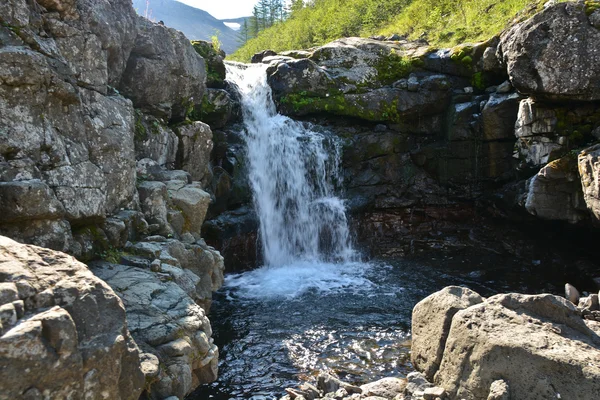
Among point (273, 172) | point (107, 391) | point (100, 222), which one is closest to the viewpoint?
point (107, 391)

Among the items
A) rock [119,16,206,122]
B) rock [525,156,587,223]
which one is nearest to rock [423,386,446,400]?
rock [119,16,206,122]

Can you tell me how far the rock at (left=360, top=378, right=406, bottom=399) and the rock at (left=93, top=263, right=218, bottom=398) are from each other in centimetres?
262

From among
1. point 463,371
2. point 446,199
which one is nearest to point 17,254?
point 463,371

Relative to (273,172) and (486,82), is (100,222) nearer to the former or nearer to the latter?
(273,172)

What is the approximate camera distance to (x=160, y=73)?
1168 cm

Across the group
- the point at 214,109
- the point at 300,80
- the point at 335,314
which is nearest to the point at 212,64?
the point at 214,109

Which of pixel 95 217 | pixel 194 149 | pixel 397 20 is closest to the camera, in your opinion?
pixel 95 217

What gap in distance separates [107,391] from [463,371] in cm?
504

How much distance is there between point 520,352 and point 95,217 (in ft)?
22.7

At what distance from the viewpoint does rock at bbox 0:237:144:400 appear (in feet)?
11.5

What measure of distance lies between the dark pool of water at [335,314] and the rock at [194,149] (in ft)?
12.6

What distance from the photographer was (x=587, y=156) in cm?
1241

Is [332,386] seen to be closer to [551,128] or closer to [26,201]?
[26,201]

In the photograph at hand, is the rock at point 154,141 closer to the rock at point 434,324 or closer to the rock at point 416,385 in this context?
the rock at point 434,324
